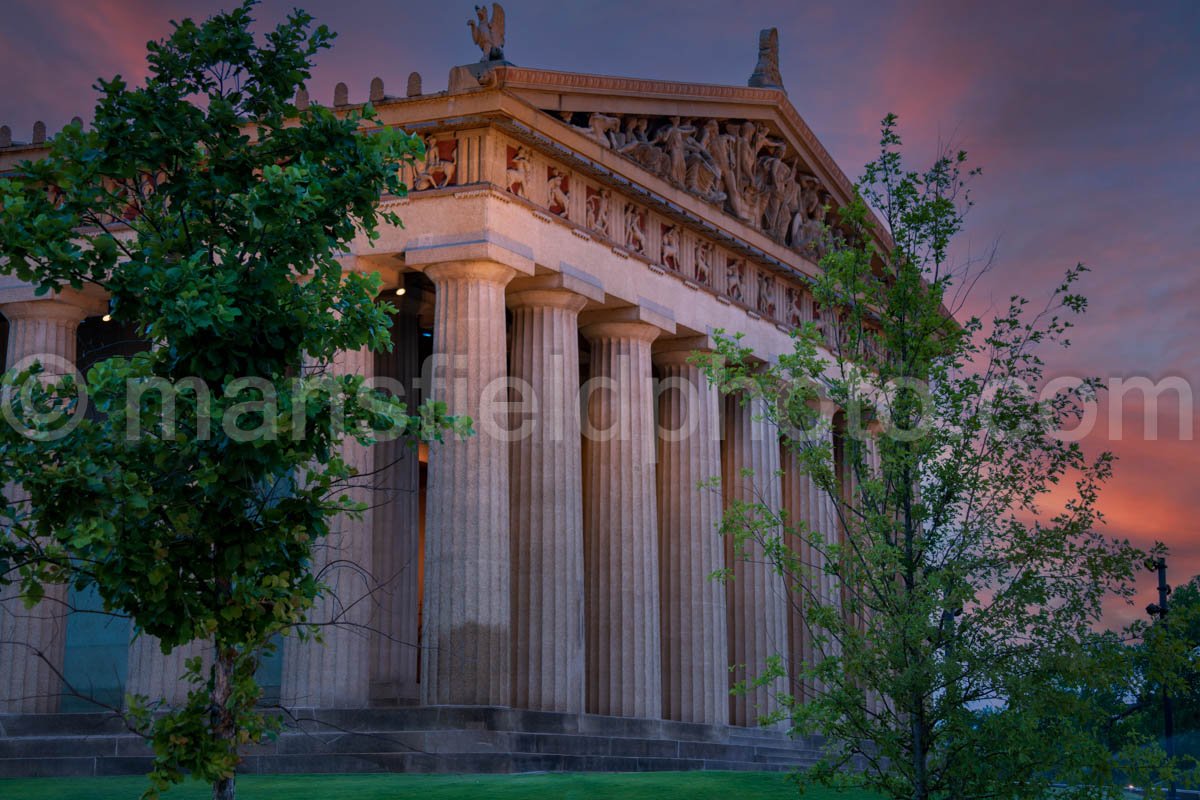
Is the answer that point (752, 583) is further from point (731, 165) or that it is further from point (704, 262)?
point (731, 165)

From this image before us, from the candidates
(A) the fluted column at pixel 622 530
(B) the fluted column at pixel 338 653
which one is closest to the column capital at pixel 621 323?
(A) the fluted column at pixel 622 530

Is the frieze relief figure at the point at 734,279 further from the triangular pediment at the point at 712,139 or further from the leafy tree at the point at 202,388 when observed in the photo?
the leafy tree at the point at 202,388

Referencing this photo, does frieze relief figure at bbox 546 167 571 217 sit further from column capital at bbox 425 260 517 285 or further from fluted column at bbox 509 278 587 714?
column capital at bbox 425 260 517 285

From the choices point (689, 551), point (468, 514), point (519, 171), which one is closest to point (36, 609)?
point (468, 514)

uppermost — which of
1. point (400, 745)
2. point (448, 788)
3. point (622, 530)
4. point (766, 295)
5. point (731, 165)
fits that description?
point (731, 165)

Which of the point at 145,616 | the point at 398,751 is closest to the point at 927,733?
the point at 145,616

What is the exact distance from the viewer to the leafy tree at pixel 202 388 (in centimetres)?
1162

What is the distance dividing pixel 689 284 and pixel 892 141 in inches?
782

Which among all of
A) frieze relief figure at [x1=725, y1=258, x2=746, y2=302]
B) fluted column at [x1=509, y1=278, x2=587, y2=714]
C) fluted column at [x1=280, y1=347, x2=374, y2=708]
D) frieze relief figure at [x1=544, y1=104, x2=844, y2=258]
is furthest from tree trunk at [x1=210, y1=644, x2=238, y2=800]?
frieze relief figure at [x1=725, y1=258, x2=746, y2=302]

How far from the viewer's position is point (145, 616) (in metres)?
11.7

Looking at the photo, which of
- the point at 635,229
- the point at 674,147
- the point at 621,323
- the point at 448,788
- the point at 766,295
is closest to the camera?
the point at 448,788

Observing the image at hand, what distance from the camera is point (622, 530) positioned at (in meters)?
35.2

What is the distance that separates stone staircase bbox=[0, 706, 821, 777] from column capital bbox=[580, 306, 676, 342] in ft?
33.0

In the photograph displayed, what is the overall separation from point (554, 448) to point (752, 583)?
11.4 metres
